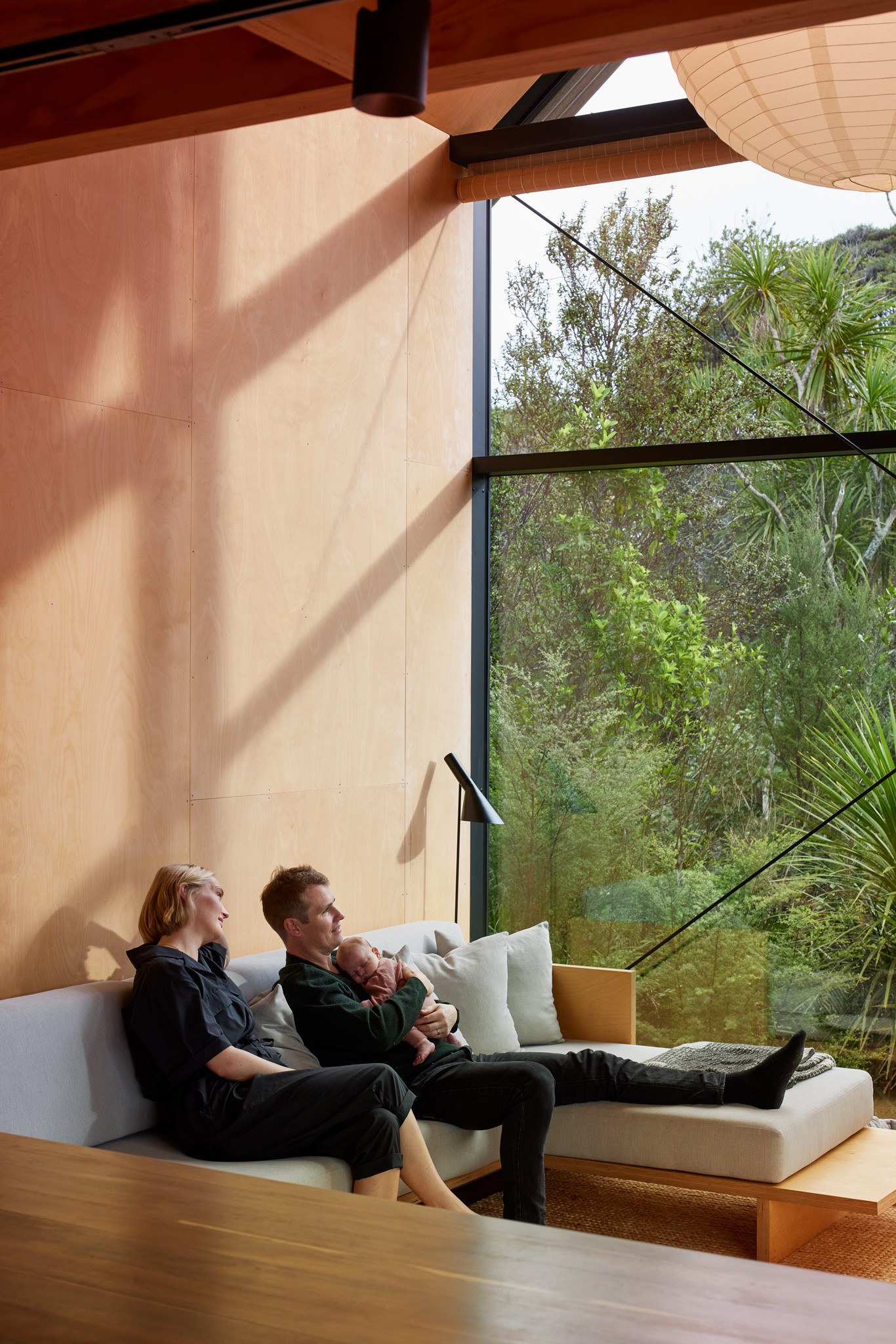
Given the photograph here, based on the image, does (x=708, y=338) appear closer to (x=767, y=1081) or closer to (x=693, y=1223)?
(x=767, y=1081)

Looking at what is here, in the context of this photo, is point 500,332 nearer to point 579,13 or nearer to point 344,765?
point 344,765

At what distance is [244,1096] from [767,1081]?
5.03 feet

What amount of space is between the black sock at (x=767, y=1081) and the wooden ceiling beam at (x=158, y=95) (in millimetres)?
2876

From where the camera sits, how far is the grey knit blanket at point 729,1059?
13.3 feet

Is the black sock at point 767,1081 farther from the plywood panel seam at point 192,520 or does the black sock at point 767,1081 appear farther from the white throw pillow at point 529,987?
the plywood panel seam at point 192,520

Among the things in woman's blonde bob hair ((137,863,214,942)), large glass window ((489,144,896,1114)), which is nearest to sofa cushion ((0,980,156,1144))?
woman's blonde bob hair ((137,863,214,942))

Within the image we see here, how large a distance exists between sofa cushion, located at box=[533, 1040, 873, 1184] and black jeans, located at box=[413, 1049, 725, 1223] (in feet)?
0.16

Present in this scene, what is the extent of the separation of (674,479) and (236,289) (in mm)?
1964

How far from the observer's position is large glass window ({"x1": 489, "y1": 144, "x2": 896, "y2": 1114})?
16.1 ft

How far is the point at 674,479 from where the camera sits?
5316 mm

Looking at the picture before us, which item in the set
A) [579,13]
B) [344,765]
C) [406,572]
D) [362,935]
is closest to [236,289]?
[406,572]

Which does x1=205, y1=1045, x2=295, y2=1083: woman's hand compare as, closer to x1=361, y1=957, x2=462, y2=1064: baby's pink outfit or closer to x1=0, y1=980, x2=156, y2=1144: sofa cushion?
x1=0, y1=980, x2=156, y2=1144: sofa cushion

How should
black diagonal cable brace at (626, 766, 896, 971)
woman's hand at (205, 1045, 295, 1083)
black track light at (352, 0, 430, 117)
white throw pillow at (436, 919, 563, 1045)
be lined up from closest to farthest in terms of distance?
black track light at (352, 0, 430, 117) < woman's hand at (205, 1045, 295, 1083) < white throw pillow at (436, 919, 563, 1045) < black diagonal cable brace at (626, 766, 896, 971)

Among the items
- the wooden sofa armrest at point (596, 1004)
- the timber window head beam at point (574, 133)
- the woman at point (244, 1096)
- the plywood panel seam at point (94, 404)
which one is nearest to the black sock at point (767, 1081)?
Result: the wooden sofa armrest at point (596, 1004)
